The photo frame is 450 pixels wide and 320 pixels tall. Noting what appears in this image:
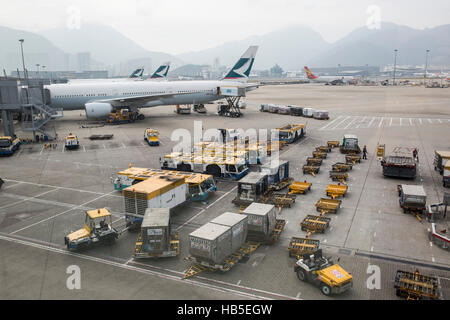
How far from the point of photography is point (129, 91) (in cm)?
5812

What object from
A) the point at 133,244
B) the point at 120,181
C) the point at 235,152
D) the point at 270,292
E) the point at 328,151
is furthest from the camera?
the point at 328,151

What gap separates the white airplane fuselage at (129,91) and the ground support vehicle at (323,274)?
4469 centimetres

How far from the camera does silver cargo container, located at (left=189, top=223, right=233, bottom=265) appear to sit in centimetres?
1476

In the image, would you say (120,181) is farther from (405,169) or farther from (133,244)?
(405,169)

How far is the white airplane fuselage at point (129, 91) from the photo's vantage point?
54156 mm

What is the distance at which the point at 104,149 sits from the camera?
39.4 m

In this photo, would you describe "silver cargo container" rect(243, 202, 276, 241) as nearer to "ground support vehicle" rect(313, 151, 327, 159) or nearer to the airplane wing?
"ground support vehicle" rect(313, 151, 327, 159)

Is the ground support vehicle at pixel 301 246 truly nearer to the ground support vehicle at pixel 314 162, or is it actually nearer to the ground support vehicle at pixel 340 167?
the ground support vehicle at pixel 340 167

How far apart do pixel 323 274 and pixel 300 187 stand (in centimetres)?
1184

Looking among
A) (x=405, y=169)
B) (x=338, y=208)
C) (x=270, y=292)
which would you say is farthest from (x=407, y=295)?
(x=405, y=169)

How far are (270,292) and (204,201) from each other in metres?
10.9

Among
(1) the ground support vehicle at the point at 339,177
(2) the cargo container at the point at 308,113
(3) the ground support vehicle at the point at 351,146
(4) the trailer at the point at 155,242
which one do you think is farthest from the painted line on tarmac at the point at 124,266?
(2) the cargo container at the point at 308,113

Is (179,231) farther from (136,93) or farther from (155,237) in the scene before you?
(136,93)

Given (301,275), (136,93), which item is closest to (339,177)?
(301,275)
